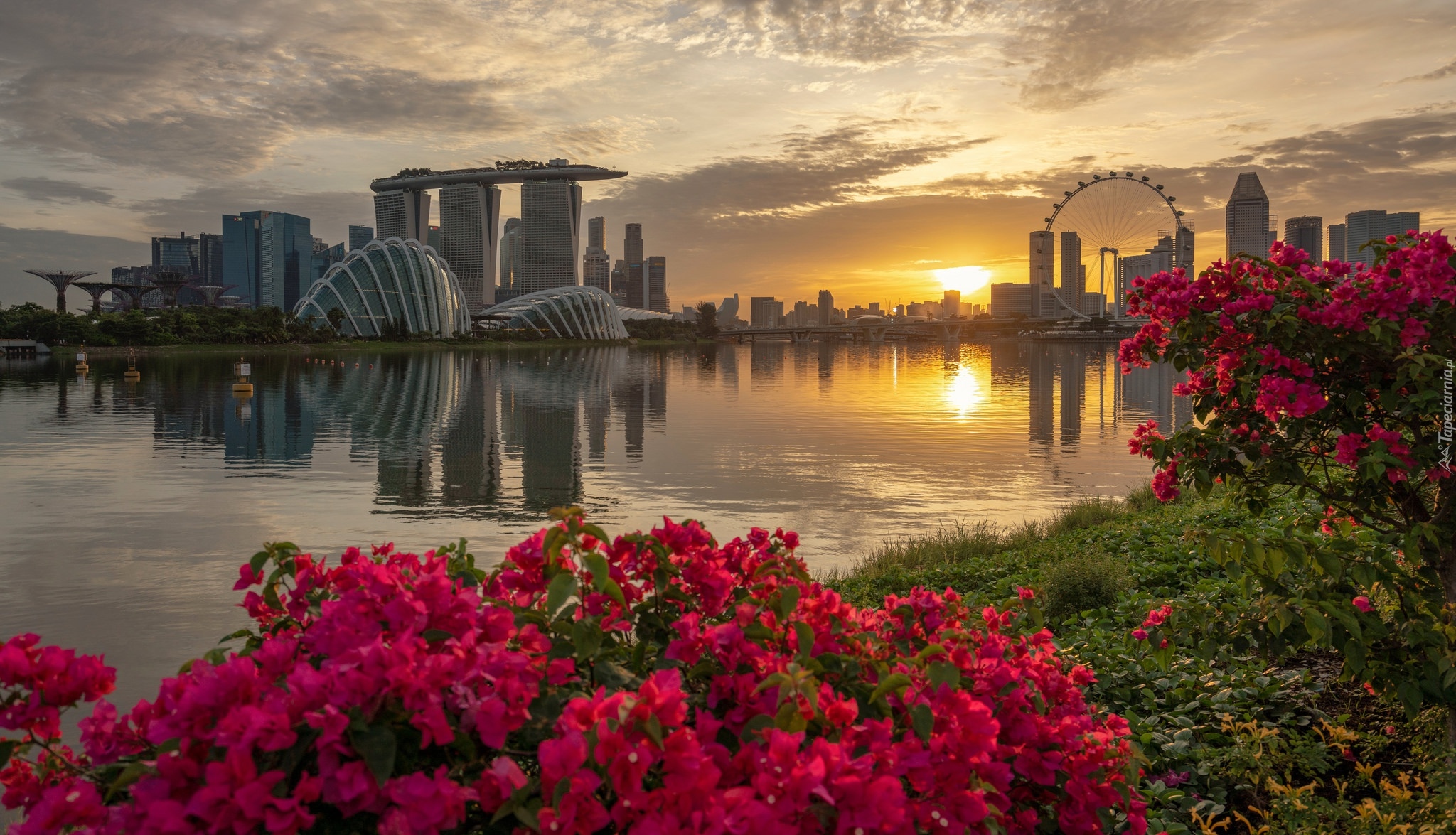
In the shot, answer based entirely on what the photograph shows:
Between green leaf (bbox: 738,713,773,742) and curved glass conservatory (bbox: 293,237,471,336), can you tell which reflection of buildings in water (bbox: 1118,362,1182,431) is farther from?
curved glass conservatory (bbox: 293,237,471,336)

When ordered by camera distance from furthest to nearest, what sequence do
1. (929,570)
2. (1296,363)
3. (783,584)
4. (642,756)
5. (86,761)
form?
(929,570), (1296,363), (783,584), (86,761), (642,756)

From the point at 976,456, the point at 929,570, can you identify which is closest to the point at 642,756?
the point at 929,570

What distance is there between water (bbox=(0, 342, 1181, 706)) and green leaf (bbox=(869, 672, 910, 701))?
7733mm

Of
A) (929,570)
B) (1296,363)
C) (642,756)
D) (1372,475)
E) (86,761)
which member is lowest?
(929,570)

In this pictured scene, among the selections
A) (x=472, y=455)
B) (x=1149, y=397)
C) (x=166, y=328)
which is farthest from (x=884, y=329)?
(x=472, y=455)

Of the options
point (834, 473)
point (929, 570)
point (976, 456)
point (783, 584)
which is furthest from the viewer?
point (976, 456)

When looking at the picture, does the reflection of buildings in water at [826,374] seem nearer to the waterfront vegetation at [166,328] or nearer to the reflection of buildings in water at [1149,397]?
the reflection of buildings in water at [1149,397]

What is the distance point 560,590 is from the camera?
8.86 ft

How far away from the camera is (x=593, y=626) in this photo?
9.04 feet

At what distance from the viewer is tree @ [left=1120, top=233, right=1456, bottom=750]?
4.50 m

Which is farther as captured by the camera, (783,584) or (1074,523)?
(1074,523)

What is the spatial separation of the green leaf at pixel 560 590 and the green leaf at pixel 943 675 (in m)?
1.10

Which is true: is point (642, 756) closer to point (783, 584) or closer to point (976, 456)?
point (783, 584)

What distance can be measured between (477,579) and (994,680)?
1.84 meters
